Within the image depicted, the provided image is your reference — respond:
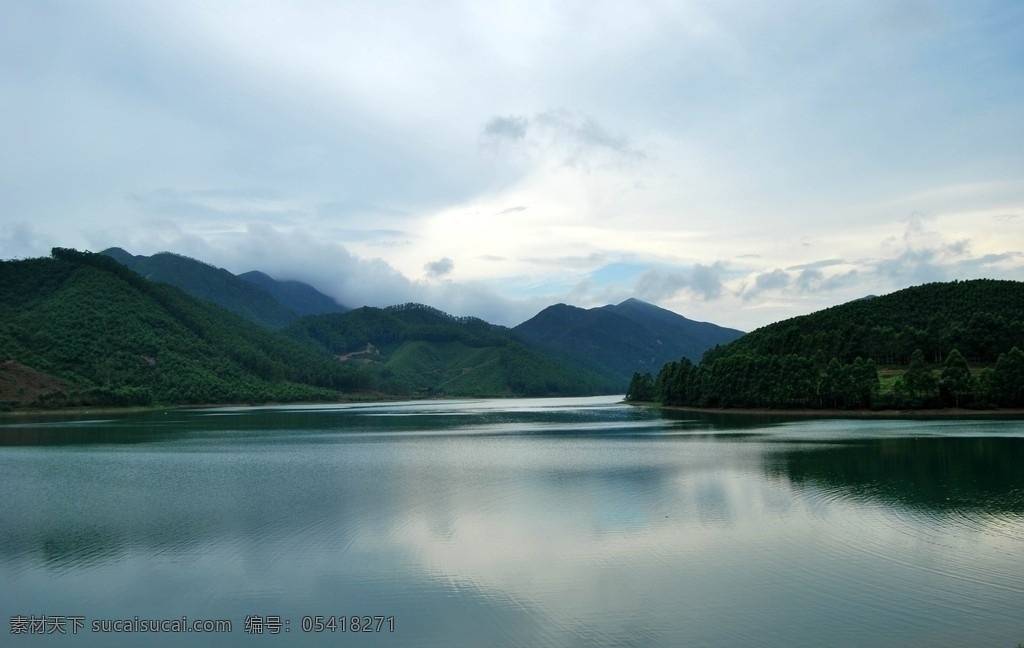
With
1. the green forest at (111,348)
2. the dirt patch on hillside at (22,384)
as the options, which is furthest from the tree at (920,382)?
the dirt patch on hillside at (22,384)

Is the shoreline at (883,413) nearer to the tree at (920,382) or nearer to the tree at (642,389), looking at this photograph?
the tree at (920,382)

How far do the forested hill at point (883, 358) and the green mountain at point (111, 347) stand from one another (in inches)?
3618

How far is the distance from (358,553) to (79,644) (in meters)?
7.86

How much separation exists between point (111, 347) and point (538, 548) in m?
147

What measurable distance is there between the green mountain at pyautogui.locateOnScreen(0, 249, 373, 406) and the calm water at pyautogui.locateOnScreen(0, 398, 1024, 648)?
96776 mm

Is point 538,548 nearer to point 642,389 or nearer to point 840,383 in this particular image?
point 840,383

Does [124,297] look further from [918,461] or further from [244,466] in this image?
[918,461]

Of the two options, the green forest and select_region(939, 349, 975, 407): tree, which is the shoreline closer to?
select_region(939, 349, 975, 407): tree

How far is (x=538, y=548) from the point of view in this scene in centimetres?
2180


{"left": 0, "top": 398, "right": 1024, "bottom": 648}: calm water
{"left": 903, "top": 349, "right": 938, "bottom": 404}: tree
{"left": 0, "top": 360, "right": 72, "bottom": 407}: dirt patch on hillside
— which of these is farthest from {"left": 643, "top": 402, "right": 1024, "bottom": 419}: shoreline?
{"left": 0, "top": 360, "right": 72, "bottom": 407}: dirt patch on hillside

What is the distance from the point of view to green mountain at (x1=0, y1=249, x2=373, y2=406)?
411 ft

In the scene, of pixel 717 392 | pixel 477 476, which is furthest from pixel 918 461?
pixel 717 392

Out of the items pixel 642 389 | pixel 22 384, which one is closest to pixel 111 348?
pixel 22 384

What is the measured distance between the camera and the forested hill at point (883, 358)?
8000 cm
